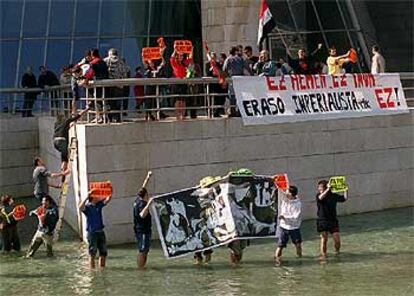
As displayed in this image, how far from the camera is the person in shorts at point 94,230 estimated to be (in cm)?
1439

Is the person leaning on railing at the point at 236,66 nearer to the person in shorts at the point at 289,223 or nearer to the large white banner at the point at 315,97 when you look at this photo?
the large white banner at the point at 315,97

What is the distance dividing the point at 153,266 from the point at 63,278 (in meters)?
1.61

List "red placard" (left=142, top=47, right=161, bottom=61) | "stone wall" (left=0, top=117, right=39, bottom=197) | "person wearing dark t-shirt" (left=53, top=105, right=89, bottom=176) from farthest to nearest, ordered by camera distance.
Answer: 1. "stone wall" (left=0, top=117, right=39, bottom=197)
2. "red placard" (left=142, top=47, right=161, bottom=61)
3. "person wearing dark t-shirt" (left=53, top=105, right=89, bottom=176)

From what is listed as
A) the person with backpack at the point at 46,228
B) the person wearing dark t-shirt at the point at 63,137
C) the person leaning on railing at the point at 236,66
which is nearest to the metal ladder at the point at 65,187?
the person wearing dark t-shirt at the point at 63,137

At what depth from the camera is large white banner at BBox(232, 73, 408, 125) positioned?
18.2 metres

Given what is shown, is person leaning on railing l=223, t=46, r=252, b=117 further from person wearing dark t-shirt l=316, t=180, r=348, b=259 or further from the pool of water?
person wearing dark t-shirt l=316, t=180, r=348, b=259

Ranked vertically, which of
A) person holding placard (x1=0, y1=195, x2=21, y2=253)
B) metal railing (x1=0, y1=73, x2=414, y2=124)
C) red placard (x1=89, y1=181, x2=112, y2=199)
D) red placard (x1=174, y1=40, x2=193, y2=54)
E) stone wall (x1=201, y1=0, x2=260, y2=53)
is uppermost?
stone wall (x1=201, y1=0, x2=260, y2=53)

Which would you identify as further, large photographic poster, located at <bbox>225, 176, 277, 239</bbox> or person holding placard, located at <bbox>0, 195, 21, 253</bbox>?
person holding placard, located at <bbox>0, 195, 21, 253</bbox>

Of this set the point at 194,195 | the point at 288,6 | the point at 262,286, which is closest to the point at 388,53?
the point at 288,6

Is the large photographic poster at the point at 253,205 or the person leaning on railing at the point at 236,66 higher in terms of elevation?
the person leaning on railing at the point at 236,66

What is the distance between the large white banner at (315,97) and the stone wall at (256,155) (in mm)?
212

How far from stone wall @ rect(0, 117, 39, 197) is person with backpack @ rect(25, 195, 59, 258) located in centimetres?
734

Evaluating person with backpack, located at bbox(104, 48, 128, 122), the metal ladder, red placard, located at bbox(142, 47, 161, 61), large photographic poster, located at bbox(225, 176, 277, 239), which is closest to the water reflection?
large photographic poster, located at bbox(225, 176, 277, 239)

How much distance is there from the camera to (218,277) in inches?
533
